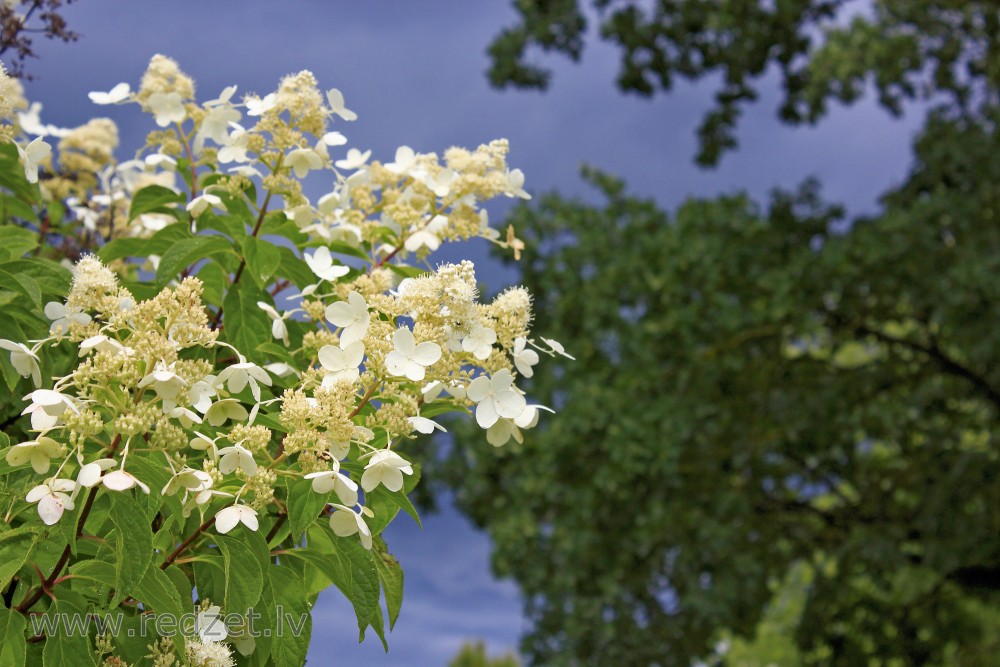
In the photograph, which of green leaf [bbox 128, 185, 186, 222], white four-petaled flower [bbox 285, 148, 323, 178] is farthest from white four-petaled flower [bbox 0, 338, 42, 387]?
green leaf [bbox 128, 185, 186, 222]

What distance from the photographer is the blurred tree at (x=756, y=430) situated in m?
A: 7.31

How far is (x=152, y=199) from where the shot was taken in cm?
283

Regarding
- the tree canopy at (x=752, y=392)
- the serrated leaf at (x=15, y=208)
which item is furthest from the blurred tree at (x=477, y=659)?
the serrated leaf at (x=15, y=208)

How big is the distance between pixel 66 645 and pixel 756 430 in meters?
6.69

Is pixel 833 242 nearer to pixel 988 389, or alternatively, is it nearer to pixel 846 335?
pixel 846 335

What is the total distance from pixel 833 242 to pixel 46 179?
6091mm

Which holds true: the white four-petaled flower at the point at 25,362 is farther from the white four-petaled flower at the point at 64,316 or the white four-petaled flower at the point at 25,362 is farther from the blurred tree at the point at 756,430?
the blurred tree at the point at 756,430

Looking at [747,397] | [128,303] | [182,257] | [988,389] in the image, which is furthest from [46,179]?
[988,389]

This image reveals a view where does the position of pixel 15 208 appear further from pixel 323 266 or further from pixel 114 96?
pixel 323 266

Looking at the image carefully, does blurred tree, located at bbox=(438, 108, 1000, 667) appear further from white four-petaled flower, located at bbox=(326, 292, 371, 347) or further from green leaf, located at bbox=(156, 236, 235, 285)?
white four-petaled flower, located at bbox=(326, 292, 371, 347)

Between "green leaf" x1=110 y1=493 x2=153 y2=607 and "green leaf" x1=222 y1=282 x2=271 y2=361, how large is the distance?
2.38ft

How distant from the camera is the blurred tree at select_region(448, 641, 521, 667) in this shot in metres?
24.1

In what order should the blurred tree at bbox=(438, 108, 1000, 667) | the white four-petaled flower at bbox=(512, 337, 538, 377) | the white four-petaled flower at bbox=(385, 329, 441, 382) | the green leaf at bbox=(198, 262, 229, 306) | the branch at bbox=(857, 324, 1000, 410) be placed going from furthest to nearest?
1. the branch at bbox=(857, 324, 1000, 410)
2. the blurred tree at bbox=(438, 108, 1000, 667)
3. the green leaf at bbox=(198, 262, 229, 306)
4. the white four-petaled flower at bbox=(512, 337, 538, 377)
5. the white four-petaled flower at bbox=(385, 329, 441, 382)

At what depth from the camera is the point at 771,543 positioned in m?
8.20
